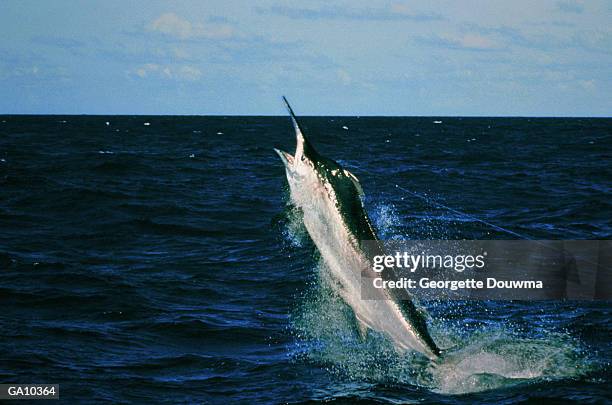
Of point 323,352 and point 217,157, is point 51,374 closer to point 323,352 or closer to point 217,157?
point 323,352

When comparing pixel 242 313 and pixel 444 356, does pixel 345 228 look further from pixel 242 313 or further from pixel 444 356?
pixel 242 313

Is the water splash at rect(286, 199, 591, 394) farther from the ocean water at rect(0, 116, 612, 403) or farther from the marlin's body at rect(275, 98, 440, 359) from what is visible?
the marlin's body at rect(275, 98, 440, 359)

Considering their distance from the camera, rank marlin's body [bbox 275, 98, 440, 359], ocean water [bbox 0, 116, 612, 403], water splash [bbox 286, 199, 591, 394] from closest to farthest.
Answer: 1. marlin's body [bbox 275, 98, 440, 359]
2. ocean water [bbox 0, 116, 612, 403]
3. water splash [bbox 286, 199, 591, 394]

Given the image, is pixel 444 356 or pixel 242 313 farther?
pixel 242 313

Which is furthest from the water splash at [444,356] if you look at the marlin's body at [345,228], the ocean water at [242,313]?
the marlin's body at [345,228]

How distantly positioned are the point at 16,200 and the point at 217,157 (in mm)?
26735

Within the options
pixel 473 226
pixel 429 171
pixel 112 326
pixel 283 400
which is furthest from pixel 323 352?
pixel 429 171

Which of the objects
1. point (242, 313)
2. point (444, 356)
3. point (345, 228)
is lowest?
point (444, 356)

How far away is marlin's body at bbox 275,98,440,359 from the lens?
9.95m

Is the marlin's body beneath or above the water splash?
above

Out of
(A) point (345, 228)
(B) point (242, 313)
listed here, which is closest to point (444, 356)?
(A) point (345, 228)

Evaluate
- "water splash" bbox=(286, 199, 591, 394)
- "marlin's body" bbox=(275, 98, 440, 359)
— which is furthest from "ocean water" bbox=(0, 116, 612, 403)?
"marlin's body" bbox=(275, 98, 440, 359)

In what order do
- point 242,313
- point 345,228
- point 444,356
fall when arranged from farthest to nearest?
1. point 242,313
2. point 444,356
3. point 345,228

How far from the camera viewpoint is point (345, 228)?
9.95 meters
